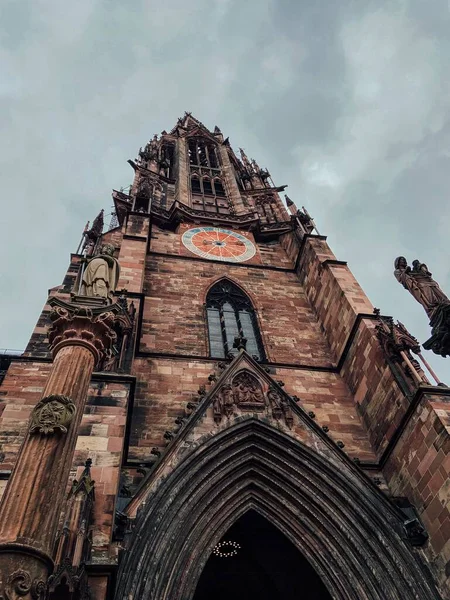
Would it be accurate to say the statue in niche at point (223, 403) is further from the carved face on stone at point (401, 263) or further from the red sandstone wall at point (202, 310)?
the carved face on stone at point (401, 263)

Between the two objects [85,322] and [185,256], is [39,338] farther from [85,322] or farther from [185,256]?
[185,256]

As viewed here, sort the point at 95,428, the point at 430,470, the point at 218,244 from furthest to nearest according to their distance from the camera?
the point at 218,244, the point at 430,470, the point at 95,428

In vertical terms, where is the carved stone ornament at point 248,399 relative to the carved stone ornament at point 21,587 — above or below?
above

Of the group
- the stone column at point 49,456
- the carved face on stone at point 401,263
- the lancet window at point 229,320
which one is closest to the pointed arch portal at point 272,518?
the stone column at point 49,456

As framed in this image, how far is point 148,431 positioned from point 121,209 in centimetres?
1048

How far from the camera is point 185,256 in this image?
13117 mm

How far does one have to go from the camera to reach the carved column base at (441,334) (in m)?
6.62

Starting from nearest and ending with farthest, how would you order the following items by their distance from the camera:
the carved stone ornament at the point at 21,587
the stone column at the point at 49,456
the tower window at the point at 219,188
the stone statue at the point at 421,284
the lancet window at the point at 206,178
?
the carved stone ornament at the point at 21,587
the stone column at the point at 49,456
the stone statue at the point at 421,284
the lancet window at the point at 206,178
the tower window at the point at 219,188

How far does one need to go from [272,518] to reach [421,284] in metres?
4.06

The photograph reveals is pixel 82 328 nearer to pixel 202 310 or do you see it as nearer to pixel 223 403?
pixel 223 403

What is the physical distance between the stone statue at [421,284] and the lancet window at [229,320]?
3.22m

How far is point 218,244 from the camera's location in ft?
47.3

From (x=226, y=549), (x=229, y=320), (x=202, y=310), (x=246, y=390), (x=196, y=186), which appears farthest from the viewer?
(x=196, y=186)

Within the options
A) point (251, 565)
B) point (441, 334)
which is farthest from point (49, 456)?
point (251, 565)
